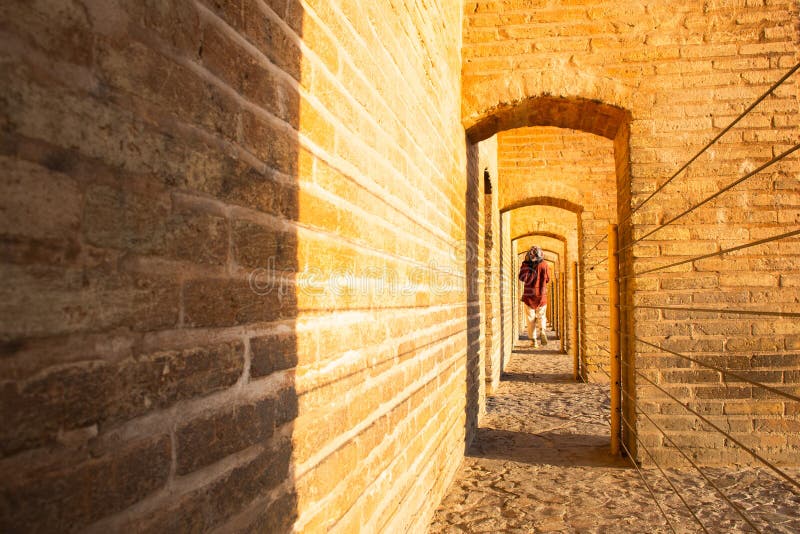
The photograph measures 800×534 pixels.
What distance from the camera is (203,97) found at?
36.1 inches

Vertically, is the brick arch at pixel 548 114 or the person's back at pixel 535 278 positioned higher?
the brick arch at pixel 548 114

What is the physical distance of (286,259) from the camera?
46.8 inches

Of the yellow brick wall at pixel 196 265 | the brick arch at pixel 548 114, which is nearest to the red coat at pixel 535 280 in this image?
the brick arch at pixel 548 114


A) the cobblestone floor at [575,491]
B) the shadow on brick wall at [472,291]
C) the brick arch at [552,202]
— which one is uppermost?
the brick arch at [552,202]

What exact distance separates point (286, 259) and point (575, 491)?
2917 millimetres

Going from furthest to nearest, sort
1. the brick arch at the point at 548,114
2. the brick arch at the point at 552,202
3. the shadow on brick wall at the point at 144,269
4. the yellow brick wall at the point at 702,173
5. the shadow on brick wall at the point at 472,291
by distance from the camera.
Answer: the brick arch at the point at 552,202 < the shadow on brick wall at the point at 472,291 < the brick arch at the point at 548,114 < the yellow brick wall at the point at 702,173 < the shadow on brick wall at the point at 144,269

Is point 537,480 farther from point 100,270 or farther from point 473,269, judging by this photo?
point 100,270

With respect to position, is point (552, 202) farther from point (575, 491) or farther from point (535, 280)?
point (575, 491)

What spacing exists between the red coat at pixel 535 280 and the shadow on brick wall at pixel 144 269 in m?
9.81

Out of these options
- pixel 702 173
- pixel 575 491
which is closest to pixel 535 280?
pixel 702 173

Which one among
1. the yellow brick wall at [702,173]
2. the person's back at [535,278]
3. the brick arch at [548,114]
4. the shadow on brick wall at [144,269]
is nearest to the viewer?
the shadow on brick wall at [144,269]

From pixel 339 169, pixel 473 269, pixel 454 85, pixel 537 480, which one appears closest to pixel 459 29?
pixel 454 85

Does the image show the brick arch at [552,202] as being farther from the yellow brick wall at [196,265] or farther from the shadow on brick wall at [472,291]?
the yellow brick wall at [196,265]

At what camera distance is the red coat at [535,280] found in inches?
412
